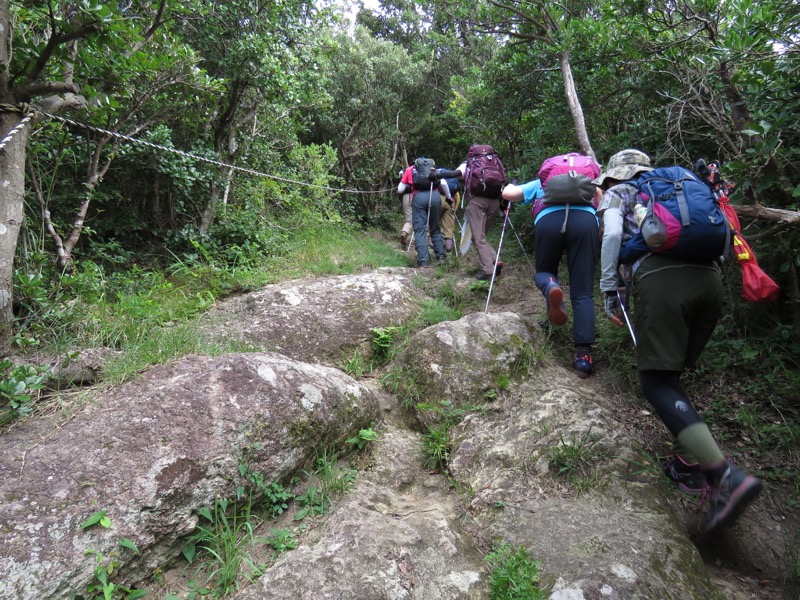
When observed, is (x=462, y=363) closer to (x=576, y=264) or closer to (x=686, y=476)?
(x=576, y=264)

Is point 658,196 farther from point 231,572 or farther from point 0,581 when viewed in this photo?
point 0,581

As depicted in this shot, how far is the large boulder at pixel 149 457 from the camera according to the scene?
1779mm

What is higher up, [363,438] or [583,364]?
[583,364]

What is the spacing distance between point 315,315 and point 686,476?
3.43 m

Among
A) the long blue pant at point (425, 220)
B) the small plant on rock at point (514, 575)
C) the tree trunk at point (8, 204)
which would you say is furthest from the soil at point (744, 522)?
the long blue pant at point (425, 220)

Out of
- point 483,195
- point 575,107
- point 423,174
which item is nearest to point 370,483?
point 483,195

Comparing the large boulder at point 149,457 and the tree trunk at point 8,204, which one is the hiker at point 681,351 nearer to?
the large boulder at point 149,457

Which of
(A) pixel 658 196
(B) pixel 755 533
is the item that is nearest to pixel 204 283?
(A) pixel 658 196

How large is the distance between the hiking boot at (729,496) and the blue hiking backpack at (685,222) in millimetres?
1136

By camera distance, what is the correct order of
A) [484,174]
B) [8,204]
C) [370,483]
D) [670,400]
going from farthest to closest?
[484,174], [370,483], [8,204], [670,400]

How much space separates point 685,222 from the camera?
2.30m

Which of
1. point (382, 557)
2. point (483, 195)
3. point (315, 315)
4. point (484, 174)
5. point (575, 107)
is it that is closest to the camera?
point (382, 557)

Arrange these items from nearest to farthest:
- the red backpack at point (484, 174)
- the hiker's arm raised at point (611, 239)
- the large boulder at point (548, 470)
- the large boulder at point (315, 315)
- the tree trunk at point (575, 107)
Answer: the large boulder at point (548, 470) → the hiker's arm raised at point (611, 239) → the large boulder at point (315, 315) → the tree trunk at point (575, 107) → the red backpack at point (484, 174)

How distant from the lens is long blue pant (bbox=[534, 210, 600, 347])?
377 cm
